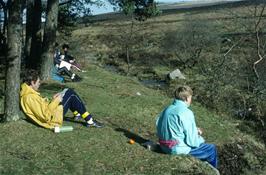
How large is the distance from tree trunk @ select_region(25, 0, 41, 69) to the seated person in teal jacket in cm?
1380

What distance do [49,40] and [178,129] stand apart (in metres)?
12.0

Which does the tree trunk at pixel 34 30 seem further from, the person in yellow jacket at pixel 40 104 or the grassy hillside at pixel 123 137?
the person in yellow jacket at pixel 40 104

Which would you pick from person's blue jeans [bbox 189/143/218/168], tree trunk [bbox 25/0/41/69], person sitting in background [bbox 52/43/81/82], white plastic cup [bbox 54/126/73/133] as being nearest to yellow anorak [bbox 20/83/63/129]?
white plastic cup [bbox 54/126/73/133]

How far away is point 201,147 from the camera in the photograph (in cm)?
1115

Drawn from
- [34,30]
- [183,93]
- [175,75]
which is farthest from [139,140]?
[175,75]

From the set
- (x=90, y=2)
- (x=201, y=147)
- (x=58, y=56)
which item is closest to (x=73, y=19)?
(x=90, y=2)

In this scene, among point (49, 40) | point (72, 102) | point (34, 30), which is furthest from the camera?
point (34, 30)

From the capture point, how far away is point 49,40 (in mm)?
21469

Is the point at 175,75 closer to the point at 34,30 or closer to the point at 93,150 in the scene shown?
the point at 34,30

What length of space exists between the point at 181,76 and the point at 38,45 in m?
14.6

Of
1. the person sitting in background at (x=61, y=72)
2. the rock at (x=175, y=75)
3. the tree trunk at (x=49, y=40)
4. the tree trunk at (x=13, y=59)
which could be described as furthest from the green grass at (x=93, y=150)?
the rock at (x=175, y=75)

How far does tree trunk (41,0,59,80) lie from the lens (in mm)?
21344

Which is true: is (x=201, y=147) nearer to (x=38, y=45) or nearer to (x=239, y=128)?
(x=239, y=128)

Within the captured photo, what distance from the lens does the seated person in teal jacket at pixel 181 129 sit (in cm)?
1059
